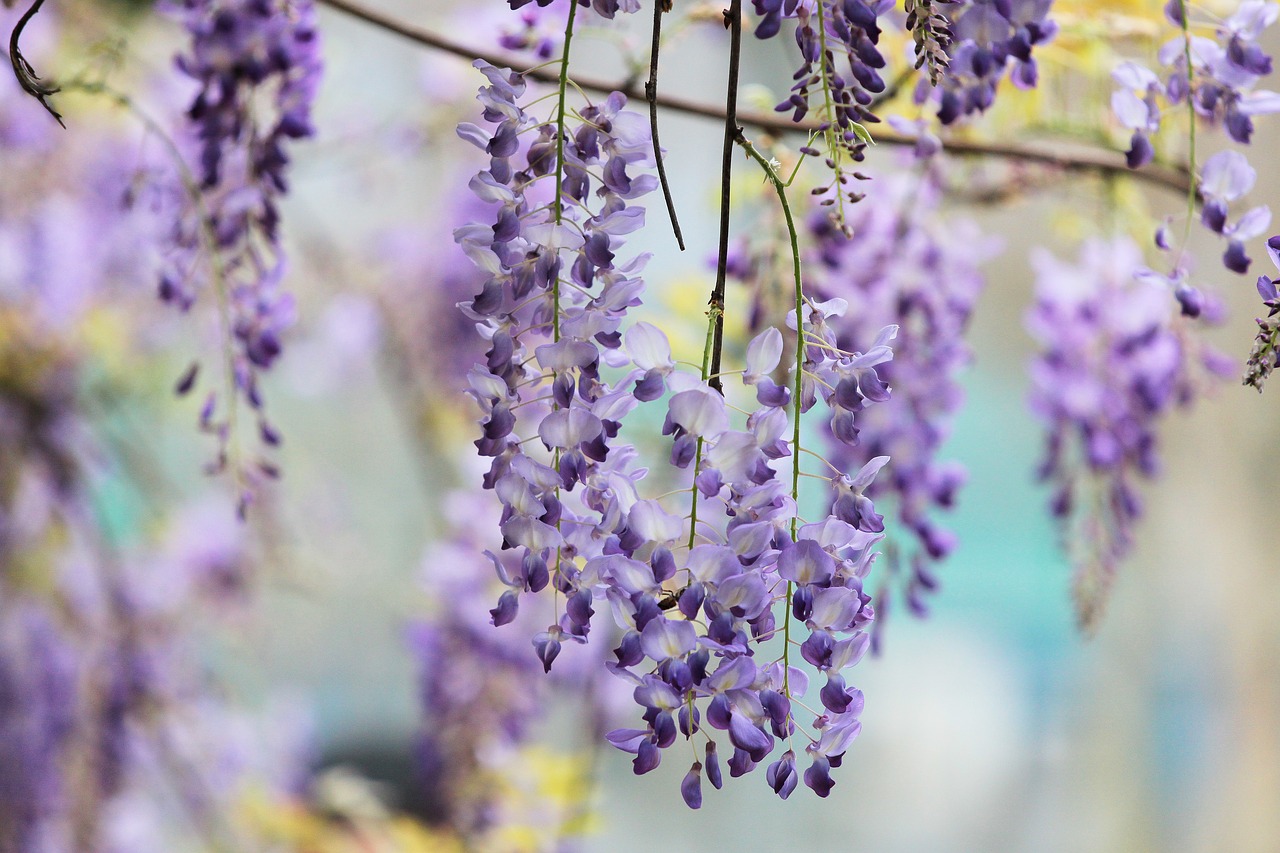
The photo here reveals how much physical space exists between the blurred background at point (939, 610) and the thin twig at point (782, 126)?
1.07 metres

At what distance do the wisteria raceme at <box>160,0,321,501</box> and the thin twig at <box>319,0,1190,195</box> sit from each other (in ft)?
0.13

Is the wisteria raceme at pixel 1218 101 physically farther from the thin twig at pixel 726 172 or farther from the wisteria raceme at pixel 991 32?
the thin twig at pixel 726 172

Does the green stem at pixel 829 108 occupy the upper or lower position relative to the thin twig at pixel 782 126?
lower

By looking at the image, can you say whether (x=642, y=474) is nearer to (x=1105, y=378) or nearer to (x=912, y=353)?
(x=912, y=353)

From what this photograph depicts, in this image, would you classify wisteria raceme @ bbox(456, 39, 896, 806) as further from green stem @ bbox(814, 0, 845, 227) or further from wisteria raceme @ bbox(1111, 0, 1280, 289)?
wisteria raceme @ bbox(1111, 0, 1280, 289)

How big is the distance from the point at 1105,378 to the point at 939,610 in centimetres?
152

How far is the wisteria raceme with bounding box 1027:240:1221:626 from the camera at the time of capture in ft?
2.41

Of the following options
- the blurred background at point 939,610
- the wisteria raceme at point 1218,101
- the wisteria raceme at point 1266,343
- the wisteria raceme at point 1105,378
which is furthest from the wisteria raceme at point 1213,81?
the blurred background at point 939,610

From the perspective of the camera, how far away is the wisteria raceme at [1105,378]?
74 centimetres

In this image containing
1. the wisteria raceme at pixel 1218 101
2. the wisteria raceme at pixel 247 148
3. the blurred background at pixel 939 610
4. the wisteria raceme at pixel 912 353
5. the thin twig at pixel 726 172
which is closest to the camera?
the thin twig at pixel 726 172

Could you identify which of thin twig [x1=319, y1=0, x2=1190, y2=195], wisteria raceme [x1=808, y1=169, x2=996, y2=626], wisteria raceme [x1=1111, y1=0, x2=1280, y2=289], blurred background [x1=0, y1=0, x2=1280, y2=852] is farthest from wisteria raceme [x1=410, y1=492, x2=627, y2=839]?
wisteria raceme [x1=1111, y1=0, x2=1280, y2=289]

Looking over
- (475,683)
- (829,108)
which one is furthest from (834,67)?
(475,683)

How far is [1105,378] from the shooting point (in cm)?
79

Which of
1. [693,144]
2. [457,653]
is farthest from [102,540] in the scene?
[693,144]
